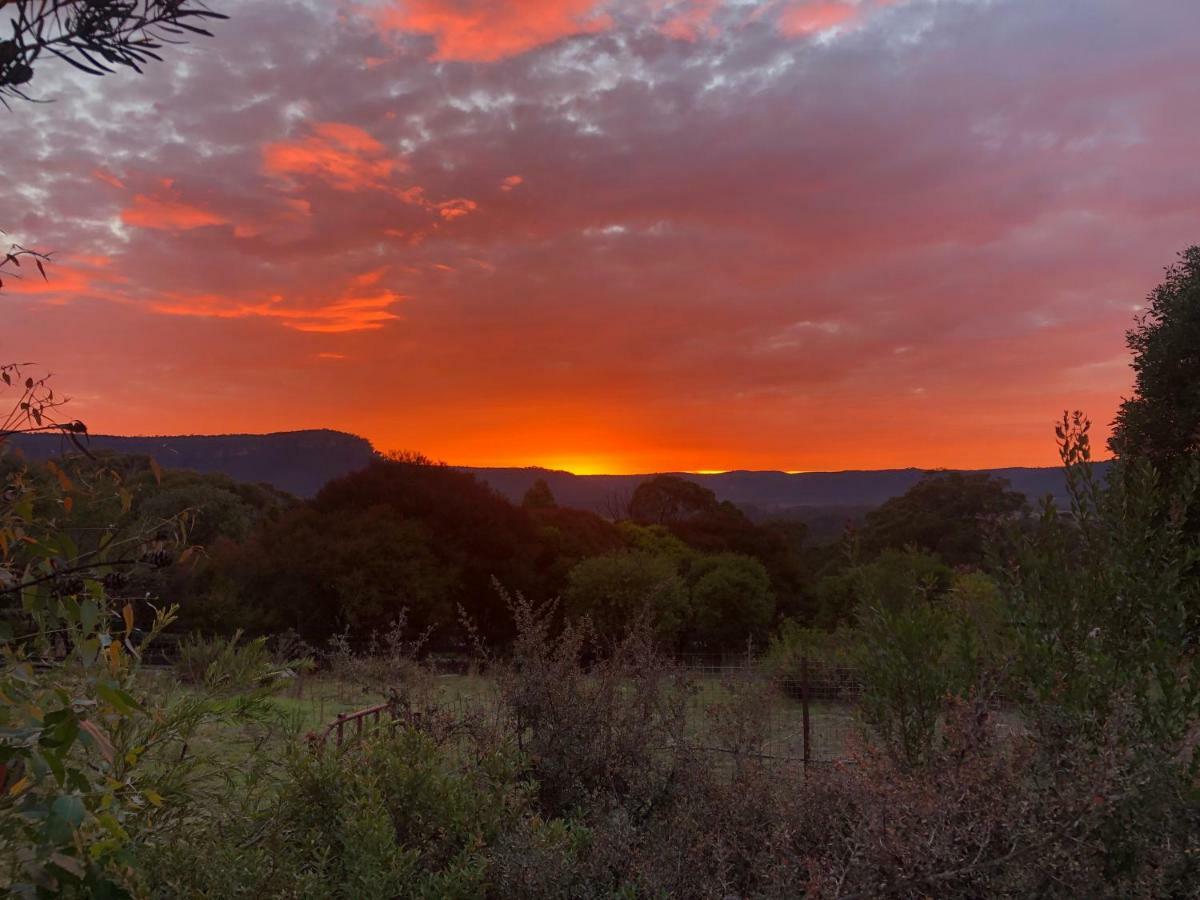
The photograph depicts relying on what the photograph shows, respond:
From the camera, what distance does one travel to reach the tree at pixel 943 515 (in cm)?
4681

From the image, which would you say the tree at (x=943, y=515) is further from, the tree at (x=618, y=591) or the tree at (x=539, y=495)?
the tree at (x=618, y=591)

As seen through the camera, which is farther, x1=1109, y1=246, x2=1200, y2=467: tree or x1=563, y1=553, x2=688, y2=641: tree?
x1=563, y1=553, x2=688, y2=641: tree

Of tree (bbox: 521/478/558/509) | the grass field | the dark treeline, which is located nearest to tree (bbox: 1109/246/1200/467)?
the dark treeline

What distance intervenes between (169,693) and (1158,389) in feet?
62.3

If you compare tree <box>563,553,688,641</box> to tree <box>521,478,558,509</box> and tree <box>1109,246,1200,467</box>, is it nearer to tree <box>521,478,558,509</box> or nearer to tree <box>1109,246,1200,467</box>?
tree <box>1109,246,1200,467</box>

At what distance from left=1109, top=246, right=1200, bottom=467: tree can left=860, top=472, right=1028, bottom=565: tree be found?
28.2 meters

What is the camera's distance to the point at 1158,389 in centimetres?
1770

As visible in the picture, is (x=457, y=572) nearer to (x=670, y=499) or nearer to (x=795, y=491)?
(x=670, y=499)

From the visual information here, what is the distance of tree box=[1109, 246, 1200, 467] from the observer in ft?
56.5

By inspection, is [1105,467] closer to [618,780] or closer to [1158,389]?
[618,780]

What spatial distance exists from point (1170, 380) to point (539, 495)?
35.3m

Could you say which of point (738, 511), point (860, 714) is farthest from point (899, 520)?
point (860, 714)

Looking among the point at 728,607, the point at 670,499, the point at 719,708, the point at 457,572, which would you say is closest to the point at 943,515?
the point at 670,499

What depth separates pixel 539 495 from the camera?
49375mm
